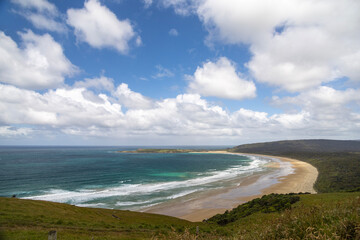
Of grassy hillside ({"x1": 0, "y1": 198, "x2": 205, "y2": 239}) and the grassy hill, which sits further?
grassy hillside ({"x1": 0, "y1": 198, "x2": 205, "y2": 239})

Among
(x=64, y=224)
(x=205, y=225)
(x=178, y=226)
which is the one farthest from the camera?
(x=205, y=225)

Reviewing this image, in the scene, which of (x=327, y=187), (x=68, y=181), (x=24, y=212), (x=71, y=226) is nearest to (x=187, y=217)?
(x=71, y=226)

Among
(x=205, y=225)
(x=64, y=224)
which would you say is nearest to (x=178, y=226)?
(x=205, y=225)

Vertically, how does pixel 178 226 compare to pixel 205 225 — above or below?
above

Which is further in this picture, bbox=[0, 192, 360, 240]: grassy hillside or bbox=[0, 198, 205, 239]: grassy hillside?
bbox=[0, 198, 205, 239]: grassy hillside

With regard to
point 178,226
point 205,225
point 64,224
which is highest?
point 64,224

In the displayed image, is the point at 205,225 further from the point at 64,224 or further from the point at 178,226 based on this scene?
the point at 64,224

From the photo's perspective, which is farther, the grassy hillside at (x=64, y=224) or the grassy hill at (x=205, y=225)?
the grassy hillside at (x=64, y=224)

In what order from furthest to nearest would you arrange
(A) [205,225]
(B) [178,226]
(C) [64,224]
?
1. (A) [205,225]
2. (B) [178,226]
3. (C) [64,224]
